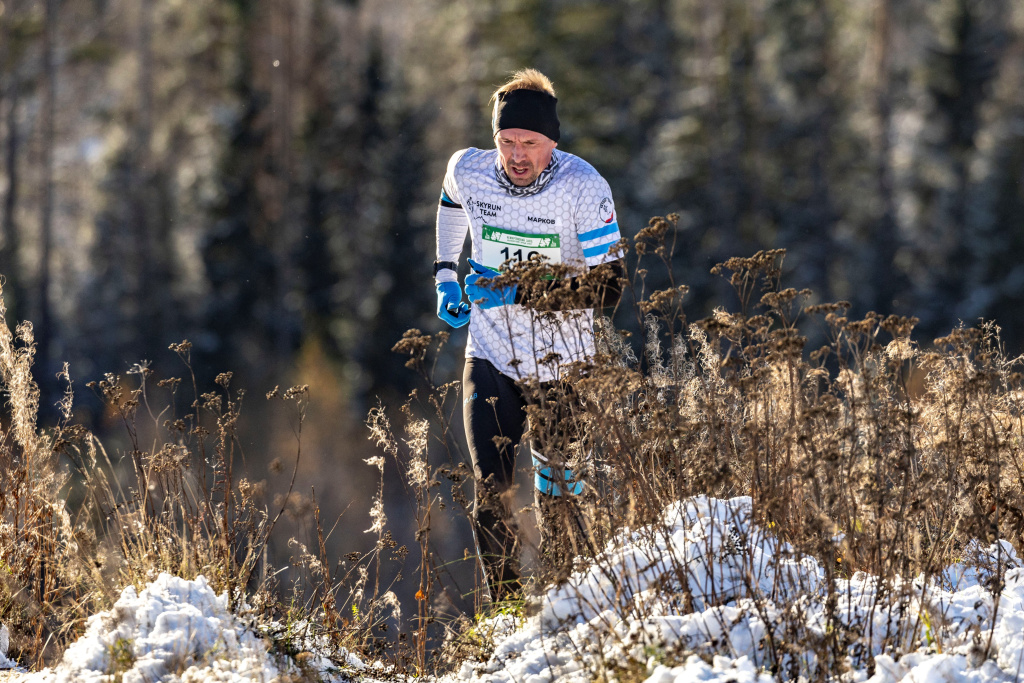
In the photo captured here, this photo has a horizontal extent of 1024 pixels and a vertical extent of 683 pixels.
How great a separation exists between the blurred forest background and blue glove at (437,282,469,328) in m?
18.7

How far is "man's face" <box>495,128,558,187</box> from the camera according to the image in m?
4.73

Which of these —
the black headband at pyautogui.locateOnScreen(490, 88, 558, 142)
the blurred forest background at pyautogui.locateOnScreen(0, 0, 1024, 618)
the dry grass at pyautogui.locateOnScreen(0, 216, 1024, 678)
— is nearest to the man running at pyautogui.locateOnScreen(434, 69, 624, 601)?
the black headband at pyautogui.locateOnScreen(490, 88, 558, 142)

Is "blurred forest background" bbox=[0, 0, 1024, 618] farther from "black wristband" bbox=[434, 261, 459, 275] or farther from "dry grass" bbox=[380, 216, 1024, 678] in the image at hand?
"dry grass" bbox=[380, 216, 1024, 678]

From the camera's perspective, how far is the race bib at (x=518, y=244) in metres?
4.81

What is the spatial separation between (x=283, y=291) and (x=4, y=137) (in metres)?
8.46

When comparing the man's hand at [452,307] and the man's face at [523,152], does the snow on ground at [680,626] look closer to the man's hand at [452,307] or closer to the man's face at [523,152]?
the man's hand at [452,307]

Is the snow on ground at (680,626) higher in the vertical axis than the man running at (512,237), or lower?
lower

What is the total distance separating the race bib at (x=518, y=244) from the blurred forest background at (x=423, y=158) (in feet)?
61.5

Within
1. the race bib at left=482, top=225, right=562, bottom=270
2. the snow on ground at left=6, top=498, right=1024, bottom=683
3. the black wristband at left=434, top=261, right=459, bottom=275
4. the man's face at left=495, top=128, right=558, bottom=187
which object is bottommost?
the snow on ground at left=6, top=498, right=1024, bottom=683

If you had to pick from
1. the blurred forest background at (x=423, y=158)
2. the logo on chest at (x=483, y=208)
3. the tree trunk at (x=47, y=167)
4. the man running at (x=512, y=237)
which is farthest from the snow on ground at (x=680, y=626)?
the tree trunk at (x=47, y=167)

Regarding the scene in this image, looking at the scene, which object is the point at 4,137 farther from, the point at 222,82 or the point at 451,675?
the point at 451,675

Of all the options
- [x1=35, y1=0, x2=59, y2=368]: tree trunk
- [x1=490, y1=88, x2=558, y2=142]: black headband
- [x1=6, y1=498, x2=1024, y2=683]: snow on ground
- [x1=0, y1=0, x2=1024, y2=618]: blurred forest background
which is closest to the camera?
[x1=6, y1=498, x2=1024, y2=683]: snow on ground

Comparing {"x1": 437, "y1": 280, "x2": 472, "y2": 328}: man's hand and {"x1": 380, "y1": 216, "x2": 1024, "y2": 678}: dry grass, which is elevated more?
{"x1": 437, "y1": 280, "x2": 472, "y2": 328}: man's hand

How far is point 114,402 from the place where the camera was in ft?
13.8
